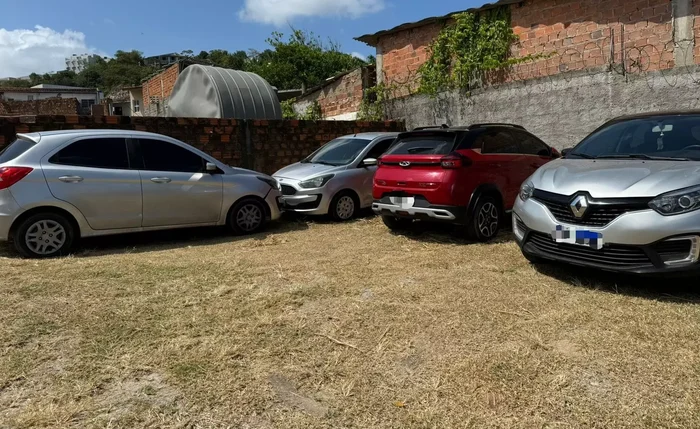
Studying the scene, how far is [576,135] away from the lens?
29.9ft

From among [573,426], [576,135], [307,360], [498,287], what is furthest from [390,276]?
[576,135]

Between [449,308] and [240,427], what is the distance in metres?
2.08

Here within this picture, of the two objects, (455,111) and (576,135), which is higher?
(455,111)

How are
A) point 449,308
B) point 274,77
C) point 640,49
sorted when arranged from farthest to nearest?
point 274,77
point 640,49
point 449,308

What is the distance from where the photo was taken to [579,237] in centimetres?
425

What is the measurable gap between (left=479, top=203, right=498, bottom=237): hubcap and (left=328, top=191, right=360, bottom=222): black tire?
8.64 ft

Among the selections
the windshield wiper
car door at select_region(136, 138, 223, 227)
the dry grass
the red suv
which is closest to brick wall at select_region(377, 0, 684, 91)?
the red suv

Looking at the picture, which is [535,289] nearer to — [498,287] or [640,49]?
[498,287]

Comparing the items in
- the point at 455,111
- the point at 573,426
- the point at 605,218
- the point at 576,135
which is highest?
the point at 455,111

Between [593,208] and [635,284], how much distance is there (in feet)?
3.12

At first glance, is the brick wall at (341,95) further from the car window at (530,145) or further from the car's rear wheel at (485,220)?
the car's rear wheel at (485,220)

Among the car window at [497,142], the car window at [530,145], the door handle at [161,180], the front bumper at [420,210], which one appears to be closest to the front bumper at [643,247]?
the front bumper at [420,210]

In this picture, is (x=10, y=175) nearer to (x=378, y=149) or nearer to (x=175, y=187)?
(x=175, y=187)

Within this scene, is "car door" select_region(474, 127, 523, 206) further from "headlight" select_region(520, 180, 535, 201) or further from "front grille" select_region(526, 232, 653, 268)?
"front grille" select_region(526, 232, 653, 268)
